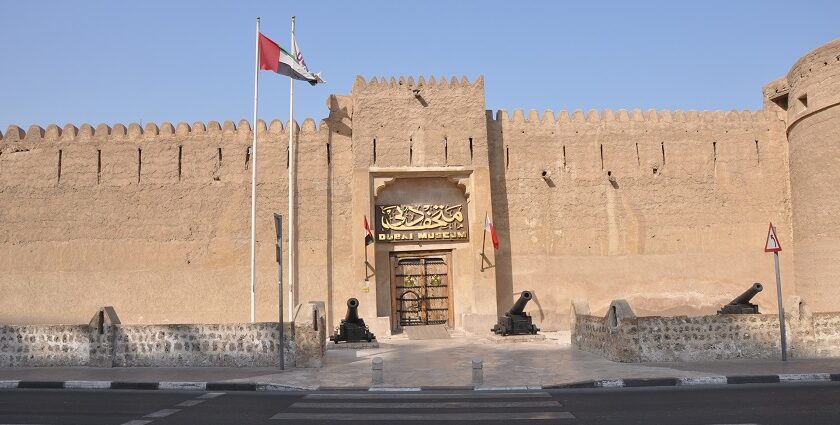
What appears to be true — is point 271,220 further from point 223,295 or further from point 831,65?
point 831,65

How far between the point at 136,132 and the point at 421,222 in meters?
8.47

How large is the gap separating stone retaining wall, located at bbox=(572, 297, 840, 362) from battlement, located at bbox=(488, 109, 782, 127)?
9.53 metres

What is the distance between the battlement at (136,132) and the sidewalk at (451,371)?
8411mm

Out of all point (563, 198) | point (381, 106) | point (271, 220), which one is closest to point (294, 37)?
point (381, 106)

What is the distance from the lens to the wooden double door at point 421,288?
19.2 meters

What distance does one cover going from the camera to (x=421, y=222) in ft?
63.6

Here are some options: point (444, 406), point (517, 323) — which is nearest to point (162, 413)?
point (444, 406)

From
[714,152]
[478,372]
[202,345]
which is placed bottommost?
[478,372]

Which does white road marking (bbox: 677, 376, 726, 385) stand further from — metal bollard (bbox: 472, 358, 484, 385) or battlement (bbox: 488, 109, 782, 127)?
battlement (bbox: 488, 109, 782, 127)

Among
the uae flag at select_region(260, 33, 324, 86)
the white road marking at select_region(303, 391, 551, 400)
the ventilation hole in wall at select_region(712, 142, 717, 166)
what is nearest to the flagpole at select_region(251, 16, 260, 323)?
the uae flag at select_region(260, 33, 324, 86)

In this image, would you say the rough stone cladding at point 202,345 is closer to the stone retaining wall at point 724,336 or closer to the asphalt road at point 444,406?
the asphalt road at point 444,406

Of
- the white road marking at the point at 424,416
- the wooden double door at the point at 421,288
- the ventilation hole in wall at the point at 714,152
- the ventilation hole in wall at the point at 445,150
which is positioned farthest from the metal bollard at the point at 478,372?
the ventilation hole in wall at the point at 714,152

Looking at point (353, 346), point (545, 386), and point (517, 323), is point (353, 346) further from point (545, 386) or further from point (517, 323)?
point (545, 386)

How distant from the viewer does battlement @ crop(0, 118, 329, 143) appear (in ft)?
63.3
